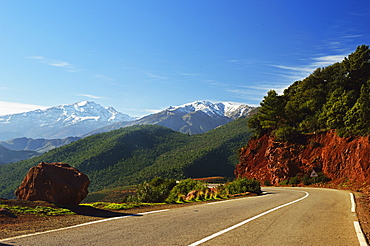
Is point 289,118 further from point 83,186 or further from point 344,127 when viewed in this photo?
point 83,186

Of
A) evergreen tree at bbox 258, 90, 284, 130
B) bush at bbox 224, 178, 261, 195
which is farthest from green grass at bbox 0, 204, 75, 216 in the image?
evergreen tree at bbox 258, 90, 284, 130

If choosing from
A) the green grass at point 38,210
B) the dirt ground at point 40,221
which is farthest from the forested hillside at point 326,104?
the green grass at point 38,210

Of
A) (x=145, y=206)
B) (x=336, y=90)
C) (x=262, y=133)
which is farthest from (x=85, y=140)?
(x=145, y=206)

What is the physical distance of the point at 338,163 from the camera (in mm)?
38625

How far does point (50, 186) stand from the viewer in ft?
33.6

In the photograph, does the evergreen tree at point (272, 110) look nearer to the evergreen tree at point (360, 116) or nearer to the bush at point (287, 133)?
the bush at point (287, 133)

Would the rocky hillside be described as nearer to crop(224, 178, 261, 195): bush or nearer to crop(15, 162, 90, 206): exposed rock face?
crop(224, 178, 261, 195): bush

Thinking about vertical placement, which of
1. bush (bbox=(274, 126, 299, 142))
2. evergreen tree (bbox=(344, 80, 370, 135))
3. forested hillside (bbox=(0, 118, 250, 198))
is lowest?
forested hillside (bbox=(0, 118, 250, 198))

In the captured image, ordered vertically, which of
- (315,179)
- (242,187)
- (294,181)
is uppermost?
(242,187)

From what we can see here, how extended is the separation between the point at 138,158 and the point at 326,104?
13007 centimetres

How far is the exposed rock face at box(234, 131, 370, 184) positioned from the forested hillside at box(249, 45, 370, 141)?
1600 millimetres

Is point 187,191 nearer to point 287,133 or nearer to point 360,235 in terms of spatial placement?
point 360,235

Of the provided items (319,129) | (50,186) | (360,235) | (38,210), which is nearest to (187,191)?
(50,186)

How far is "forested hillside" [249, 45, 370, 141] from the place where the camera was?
38.3 meters
